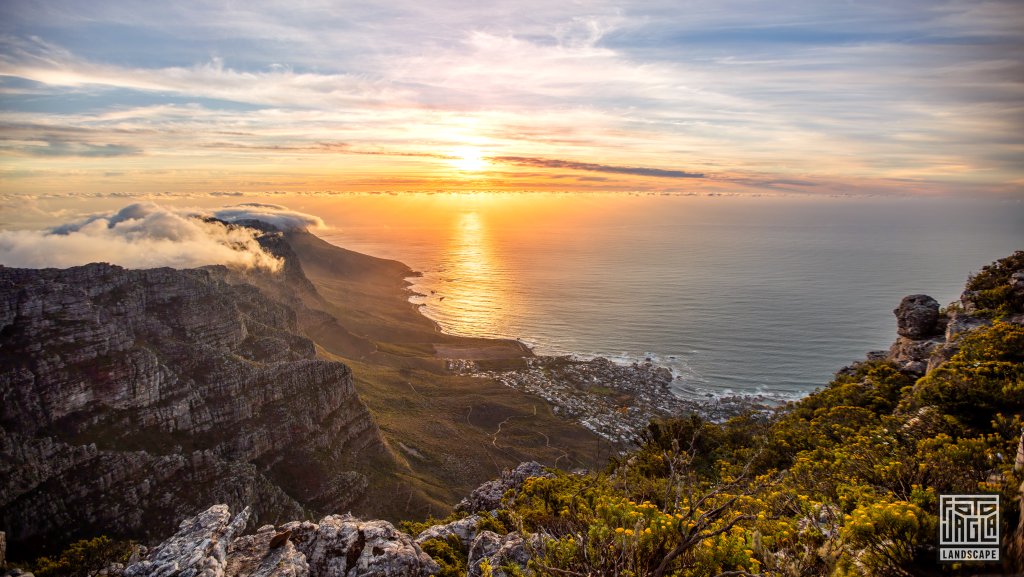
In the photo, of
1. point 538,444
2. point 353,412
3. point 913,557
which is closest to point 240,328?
point 353,412

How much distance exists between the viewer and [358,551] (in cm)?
1875

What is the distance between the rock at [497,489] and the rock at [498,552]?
13546 millimetres

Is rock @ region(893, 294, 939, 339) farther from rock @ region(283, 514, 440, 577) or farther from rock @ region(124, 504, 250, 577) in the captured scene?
rock @ region(124, 504, 250, 577)

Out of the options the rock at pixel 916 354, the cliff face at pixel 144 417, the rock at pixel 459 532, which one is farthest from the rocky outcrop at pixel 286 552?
the cliff face at pixel 144 417

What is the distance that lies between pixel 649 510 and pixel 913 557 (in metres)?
5.65

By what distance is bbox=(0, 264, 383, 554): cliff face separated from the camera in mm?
47438

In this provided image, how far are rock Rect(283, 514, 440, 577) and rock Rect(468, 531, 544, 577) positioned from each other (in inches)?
81.4

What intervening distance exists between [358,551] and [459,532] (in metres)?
7.34

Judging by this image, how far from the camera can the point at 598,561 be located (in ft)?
32.9

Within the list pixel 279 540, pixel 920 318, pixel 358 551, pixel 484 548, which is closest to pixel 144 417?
pixel 279 540

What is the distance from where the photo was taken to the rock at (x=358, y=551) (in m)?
17.9

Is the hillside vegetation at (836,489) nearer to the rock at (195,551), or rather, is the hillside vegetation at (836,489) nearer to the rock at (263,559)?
the rock at (263,559)

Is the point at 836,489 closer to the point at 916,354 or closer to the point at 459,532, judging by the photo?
the point at 459,532

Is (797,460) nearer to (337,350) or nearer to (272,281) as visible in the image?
(337,350)
